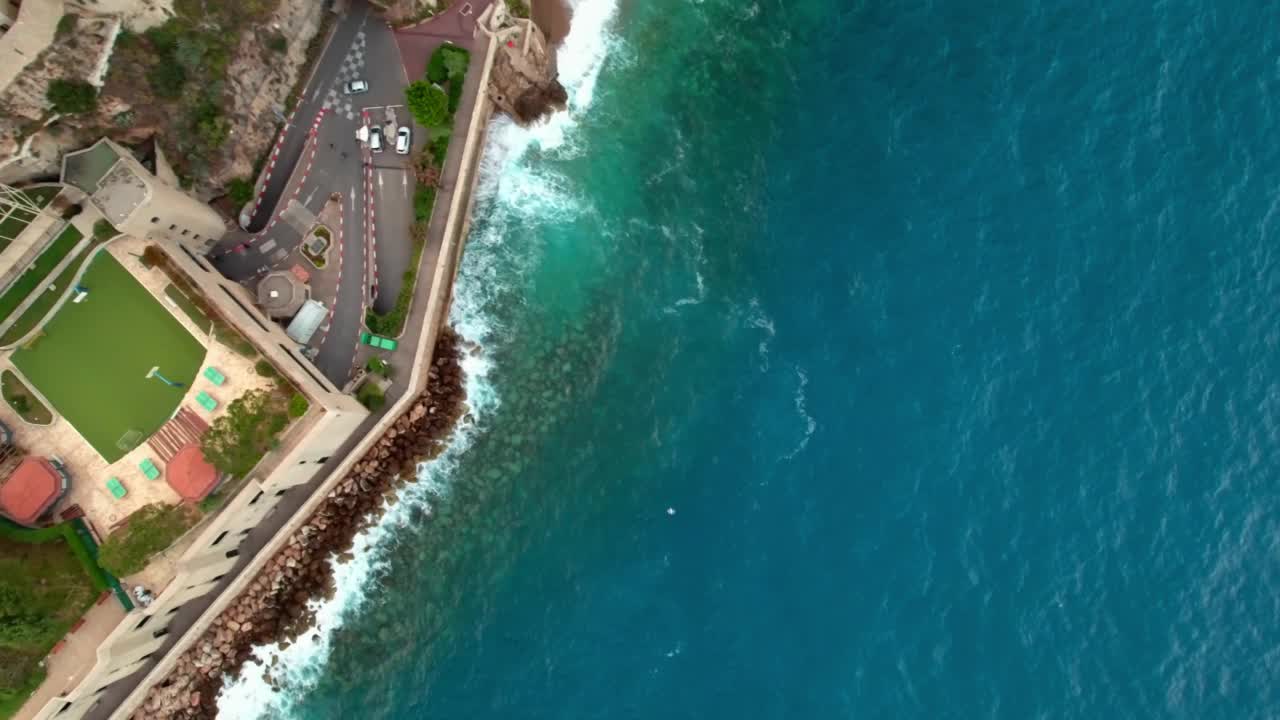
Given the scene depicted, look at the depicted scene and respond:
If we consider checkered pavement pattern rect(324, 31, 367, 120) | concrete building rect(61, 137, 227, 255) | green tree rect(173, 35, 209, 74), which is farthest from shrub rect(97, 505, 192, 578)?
checkered pavement pattern rect(324, 31, 367, 120)

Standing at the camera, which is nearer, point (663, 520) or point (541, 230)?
point (663, 520)

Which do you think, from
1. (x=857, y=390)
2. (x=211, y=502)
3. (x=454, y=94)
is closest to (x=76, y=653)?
(x=211, y=502)

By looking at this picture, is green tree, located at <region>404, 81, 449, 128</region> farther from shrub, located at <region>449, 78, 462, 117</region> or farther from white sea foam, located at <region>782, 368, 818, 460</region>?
white sea foam, located at <region>782, 368, 818, 460</region>

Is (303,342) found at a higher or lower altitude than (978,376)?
lower

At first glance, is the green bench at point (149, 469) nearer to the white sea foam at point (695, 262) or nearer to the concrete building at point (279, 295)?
the concrete building at point (279, 295)

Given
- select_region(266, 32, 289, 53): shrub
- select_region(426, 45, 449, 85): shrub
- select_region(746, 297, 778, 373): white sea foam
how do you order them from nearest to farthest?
select_region(266, 32, 289, 53): shrub, select_region(426, 45, 449, 85): shrub, select_region(746, 297, 778, 373): white sea foam

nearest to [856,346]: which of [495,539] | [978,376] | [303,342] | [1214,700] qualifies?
[978,376]

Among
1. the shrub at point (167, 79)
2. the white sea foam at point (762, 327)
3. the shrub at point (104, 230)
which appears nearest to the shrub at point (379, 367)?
the shrub at point (104, 230)

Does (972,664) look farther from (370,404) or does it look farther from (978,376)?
(370,404)
